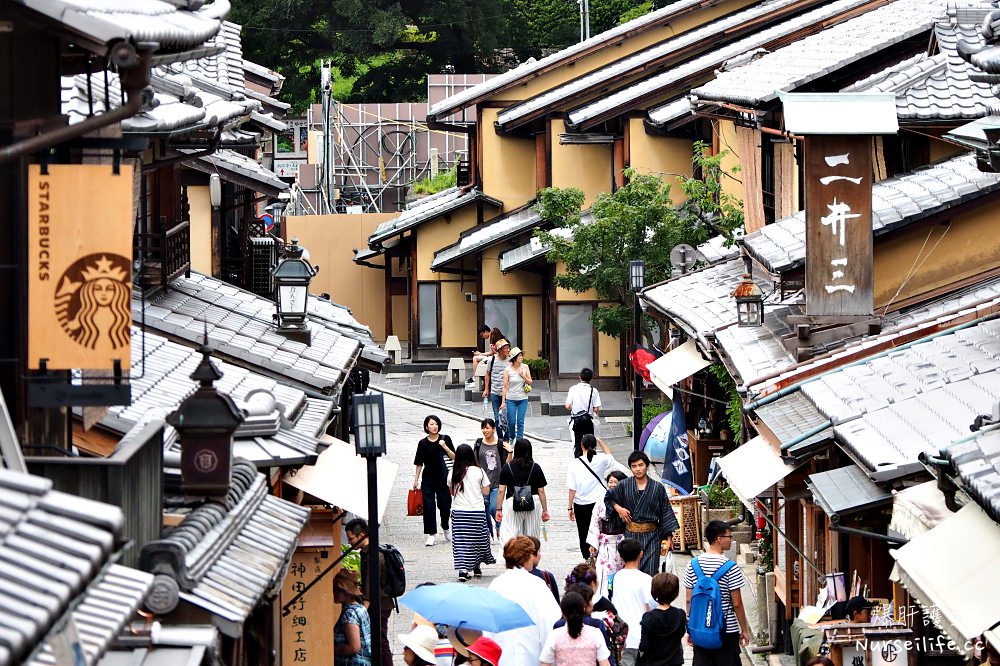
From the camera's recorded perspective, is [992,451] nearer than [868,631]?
Yes

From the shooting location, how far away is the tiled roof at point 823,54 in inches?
783

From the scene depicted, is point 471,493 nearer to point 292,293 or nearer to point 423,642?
point 292,293

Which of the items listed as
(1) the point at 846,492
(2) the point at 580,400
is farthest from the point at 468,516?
(1) the point at 846,492

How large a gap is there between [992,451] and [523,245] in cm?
2924

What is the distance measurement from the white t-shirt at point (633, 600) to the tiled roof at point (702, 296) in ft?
20.7

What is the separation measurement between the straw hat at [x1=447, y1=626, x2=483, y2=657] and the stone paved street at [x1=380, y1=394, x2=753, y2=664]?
13.9 feet

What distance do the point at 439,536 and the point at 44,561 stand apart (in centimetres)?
1781

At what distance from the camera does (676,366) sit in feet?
71.2

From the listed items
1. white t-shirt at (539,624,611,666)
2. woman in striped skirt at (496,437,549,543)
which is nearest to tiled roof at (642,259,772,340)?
woman in striped skirt at (496,437,549,543)

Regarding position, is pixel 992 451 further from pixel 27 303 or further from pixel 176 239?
pixel 176 239

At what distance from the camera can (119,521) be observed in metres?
5.04

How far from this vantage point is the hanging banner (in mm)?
8320

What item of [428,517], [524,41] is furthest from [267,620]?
[524,41]

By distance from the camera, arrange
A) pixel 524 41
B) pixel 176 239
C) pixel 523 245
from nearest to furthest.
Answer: pixel 176 239 < pixel 523 245 < pixel 524 41
